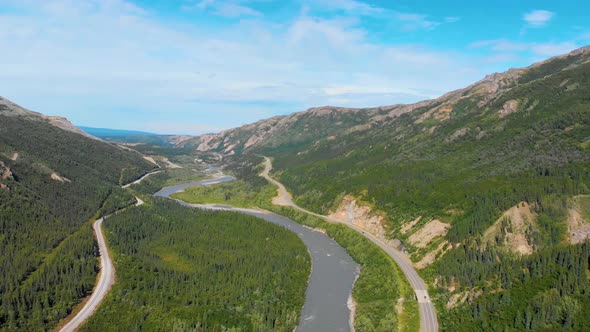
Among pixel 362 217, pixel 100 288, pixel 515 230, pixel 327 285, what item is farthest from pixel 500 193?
pixel 100 288

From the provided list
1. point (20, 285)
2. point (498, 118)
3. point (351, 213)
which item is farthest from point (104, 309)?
point (498, 118)

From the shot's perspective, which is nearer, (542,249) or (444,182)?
(542,249)

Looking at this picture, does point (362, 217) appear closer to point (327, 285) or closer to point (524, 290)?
point (327, 285)

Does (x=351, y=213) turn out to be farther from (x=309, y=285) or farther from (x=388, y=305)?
(x=388, y=305)

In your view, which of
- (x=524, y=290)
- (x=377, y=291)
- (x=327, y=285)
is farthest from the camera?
(x=327, y=285)

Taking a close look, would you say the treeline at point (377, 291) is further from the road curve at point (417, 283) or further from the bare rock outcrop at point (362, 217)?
the bare rock outcrop at point (362, 217)

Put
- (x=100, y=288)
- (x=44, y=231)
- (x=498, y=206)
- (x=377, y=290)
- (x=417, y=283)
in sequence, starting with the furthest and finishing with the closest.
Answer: (x=44, y=231) < (x=498, y=206) < (x=417, y=283) < (x=377, y=290) < (x=100, y=288)

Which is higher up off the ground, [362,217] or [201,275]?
[362,217]
